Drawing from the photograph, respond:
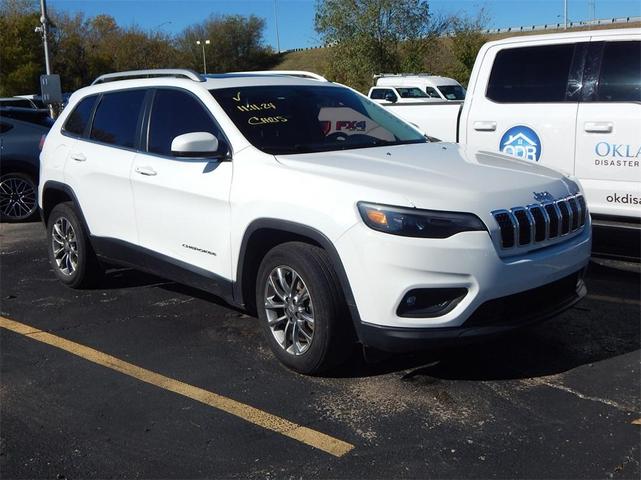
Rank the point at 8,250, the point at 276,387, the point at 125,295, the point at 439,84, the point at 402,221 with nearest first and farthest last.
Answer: the point at 402,221 < the point at 276,387 < the point at 125,295 < the point at 8,250 < the point at 439,84

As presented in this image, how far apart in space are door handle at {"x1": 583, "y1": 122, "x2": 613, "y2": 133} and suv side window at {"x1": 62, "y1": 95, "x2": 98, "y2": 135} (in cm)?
407

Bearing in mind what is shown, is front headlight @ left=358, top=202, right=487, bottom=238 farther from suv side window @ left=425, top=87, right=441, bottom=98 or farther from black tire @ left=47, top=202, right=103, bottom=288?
suv side window @ left=425, top=87, right=441, bottom=98

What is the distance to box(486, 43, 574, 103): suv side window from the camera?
5.97m

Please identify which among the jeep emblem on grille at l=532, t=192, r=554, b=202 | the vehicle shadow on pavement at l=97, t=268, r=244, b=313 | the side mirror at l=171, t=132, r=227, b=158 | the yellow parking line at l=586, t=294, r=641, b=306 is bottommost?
the vehicle shadow on pavement at l=97, t=268, r=244, b=313

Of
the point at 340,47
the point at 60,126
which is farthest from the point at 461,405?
the point at 340,47

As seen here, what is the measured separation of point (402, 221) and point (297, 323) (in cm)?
97

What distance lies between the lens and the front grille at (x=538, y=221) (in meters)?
3.58

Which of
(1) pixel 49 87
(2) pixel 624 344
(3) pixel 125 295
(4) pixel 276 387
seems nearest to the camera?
(4) pixel 276 387

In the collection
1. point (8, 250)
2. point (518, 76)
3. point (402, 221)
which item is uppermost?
point (518, 76)

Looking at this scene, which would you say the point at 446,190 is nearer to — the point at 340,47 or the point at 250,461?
the point at 250,461

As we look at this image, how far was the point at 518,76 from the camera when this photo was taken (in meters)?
6.26

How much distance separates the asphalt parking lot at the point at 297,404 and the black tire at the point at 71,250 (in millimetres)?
634

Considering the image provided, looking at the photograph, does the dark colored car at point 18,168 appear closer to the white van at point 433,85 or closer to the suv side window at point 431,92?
the white van at point 433,85

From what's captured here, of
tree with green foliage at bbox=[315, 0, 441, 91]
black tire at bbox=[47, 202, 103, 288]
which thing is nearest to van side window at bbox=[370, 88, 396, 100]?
tree with green foliage at bbox=[315, 0, 441, 91]
